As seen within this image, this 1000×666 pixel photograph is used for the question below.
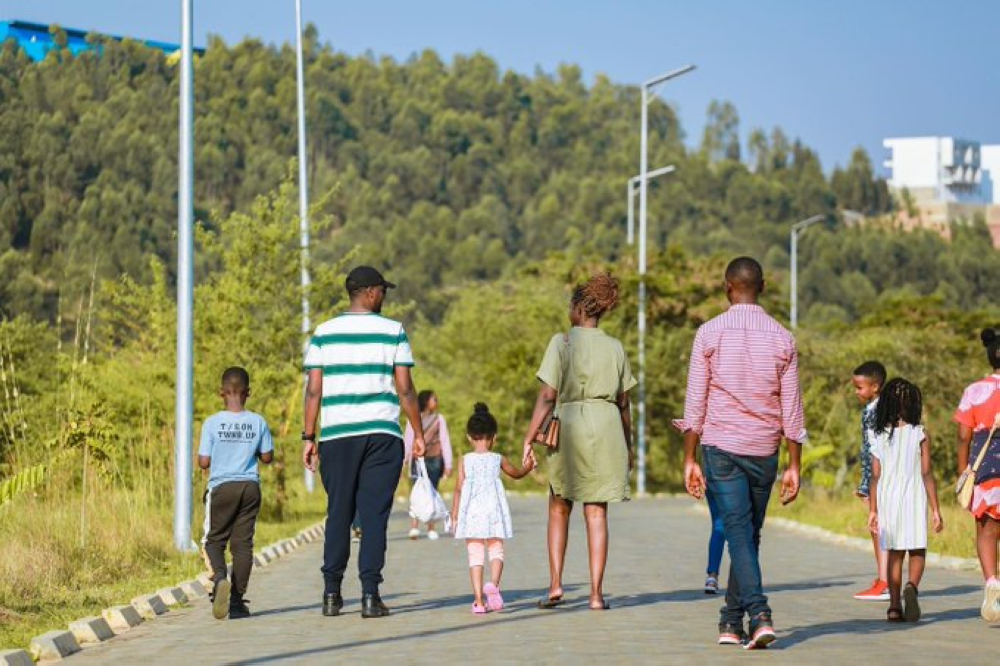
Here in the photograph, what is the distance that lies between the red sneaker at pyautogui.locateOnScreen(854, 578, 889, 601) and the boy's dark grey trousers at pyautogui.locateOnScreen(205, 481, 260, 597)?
14.6 ft

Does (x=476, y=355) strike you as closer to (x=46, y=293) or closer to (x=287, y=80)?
(x=46, y=293)

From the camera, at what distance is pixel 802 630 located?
38.8 feet

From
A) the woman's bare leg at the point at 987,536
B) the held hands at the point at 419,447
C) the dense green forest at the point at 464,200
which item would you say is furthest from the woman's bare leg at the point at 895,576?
the dense green forest at the point at 464,200

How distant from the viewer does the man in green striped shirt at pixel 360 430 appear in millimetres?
12758

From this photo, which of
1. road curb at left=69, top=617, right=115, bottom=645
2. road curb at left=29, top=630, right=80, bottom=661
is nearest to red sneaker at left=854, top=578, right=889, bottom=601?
road curb at left=69, top=617, right=115, bottom=645

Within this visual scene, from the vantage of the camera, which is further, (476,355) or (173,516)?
(476,355)

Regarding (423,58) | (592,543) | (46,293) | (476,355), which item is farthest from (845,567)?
(423,58)

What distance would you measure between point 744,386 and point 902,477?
8.86 feet

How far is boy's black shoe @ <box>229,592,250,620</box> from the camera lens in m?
13.2

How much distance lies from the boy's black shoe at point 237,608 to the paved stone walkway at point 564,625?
21cm

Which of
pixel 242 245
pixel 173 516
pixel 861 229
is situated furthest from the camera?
pixel 861 229

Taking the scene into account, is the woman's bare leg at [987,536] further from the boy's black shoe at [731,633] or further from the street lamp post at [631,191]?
the street lamp post at [631,191]

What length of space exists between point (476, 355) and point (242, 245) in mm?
29996

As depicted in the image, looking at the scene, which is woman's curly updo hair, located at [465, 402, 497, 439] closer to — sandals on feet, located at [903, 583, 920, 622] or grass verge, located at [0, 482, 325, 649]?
grass verge, located at [0, 482, 325, 649]
